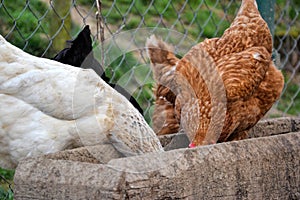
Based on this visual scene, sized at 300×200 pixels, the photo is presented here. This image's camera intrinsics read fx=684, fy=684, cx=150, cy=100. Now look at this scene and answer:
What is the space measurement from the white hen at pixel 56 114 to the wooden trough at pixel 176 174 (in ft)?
0.28

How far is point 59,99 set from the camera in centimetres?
258

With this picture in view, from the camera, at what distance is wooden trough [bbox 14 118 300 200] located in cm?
214

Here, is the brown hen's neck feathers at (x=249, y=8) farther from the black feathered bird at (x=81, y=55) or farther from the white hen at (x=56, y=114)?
the white hen at (x=56, y=114)

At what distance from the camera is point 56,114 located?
257 cm


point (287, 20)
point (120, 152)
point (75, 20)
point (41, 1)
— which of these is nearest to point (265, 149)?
point (120, 152)

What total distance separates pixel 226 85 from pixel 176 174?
101cm

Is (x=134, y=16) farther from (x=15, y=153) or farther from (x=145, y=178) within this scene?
(x=145, y=178)

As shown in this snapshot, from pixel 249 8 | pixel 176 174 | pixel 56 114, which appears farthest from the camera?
pixel 249 8

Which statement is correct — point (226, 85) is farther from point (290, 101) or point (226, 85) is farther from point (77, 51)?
point (290, 101)

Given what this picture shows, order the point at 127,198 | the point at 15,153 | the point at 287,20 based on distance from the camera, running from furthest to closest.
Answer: the point at 287,20
the point at 15,153
the point at 127,198

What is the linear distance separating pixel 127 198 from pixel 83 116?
556 mm

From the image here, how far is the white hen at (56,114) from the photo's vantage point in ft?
8.25

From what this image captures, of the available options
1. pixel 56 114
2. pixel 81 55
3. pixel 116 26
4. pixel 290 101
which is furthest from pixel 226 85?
pixel 290 101

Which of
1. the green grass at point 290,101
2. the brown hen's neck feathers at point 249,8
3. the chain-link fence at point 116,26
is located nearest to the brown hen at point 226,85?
the brown hen's neck feathers at point 249,8
